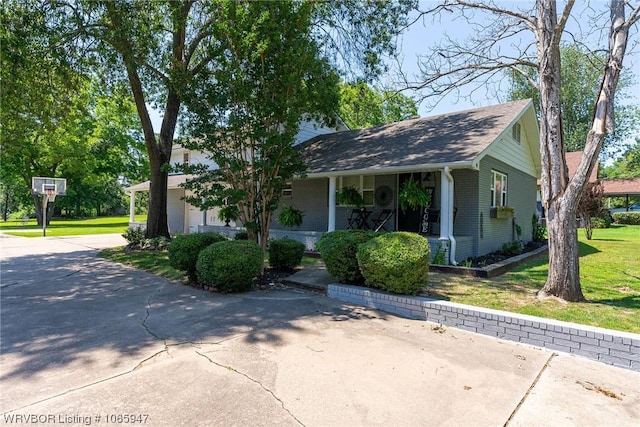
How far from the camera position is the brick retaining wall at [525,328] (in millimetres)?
3734

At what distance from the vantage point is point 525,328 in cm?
426

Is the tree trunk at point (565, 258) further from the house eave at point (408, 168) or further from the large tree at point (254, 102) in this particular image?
the large tree at point (254, 102)

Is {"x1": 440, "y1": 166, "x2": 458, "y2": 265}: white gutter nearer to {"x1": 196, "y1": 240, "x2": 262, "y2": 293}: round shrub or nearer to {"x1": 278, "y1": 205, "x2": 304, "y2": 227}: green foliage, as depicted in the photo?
{"x1": 196, "y1": 240, "x2": 262, "y2": 293}: round shrub

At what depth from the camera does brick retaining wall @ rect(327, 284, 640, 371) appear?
3.73 metres

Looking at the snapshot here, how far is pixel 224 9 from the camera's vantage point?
23.0 ft

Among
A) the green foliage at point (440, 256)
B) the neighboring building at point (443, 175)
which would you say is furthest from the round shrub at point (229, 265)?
the green foliage at point (440, 256)

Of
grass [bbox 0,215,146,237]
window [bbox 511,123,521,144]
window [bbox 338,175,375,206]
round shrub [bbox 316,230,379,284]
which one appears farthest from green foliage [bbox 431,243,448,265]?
grass [bbox 0,215,146,237]

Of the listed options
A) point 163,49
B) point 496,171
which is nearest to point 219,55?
point 163,49

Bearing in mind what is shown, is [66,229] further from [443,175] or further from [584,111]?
[584,111]

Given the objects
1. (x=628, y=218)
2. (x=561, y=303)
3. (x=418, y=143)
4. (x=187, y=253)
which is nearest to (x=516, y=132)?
(x=418, y=143)

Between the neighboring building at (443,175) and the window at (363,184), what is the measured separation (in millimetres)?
35

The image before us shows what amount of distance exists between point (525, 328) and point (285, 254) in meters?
4.99

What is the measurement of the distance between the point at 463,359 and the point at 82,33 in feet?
43.5

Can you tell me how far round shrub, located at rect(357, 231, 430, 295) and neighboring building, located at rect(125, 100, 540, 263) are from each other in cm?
337
